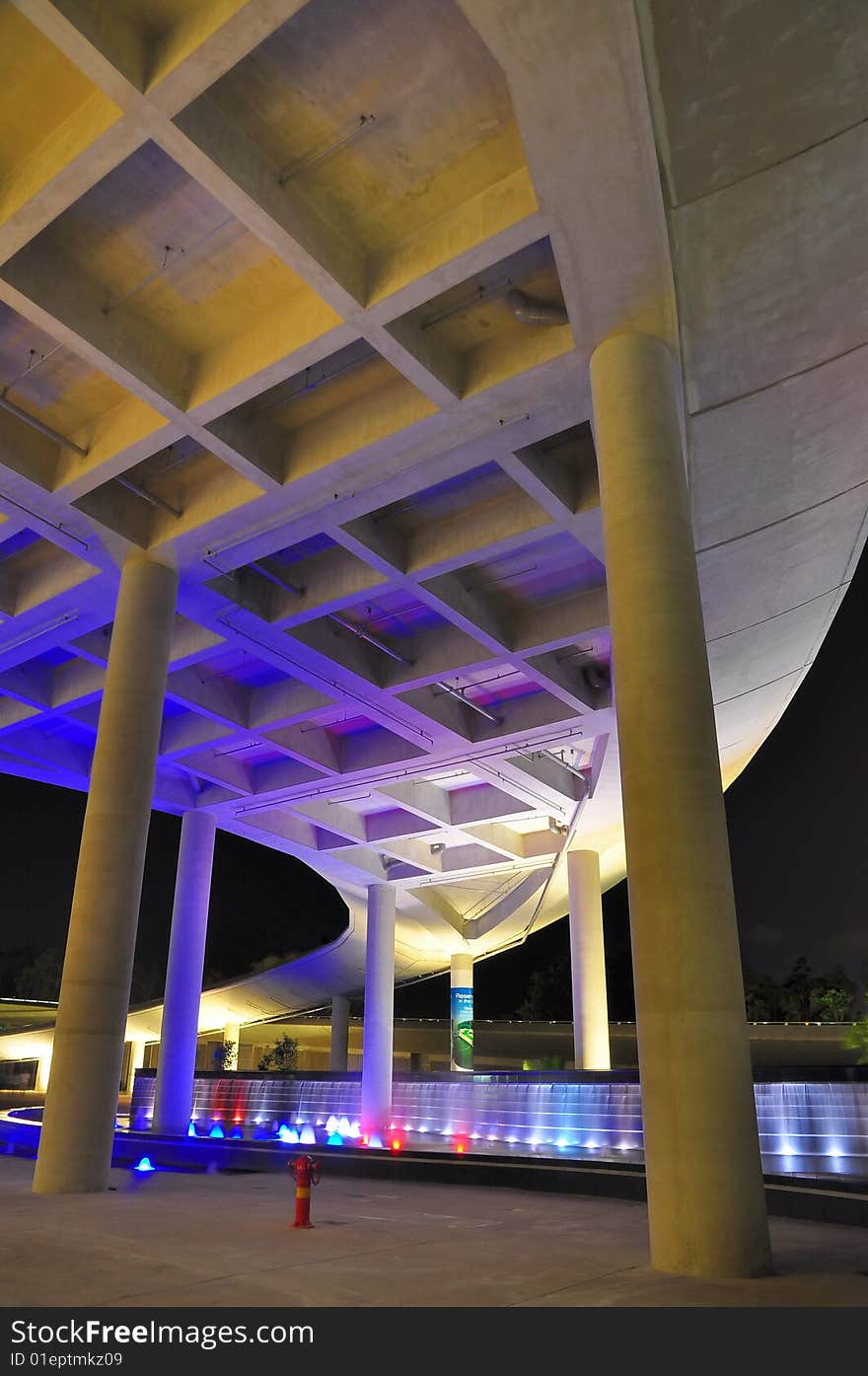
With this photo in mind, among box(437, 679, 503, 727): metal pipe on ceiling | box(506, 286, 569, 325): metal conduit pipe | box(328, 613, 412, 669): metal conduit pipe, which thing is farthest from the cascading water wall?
box(506, 286, 569, 325): metal conduit pipe

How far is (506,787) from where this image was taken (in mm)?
24406

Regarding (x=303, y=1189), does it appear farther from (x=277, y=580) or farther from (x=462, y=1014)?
(x=462, y=1014)

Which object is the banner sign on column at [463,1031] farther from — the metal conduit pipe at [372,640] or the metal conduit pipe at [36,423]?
the metal conduit pipe at [36,423]

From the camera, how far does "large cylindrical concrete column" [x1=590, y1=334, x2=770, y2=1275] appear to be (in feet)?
21.0

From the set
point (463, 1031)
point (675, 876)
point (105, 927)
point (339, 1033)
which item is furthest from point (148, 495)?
point (339, 1033)

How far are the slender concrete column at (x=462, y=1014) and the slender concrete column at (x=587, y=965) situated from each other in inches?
378

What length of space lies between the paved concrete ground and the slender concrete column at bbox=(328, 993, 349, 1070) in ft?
129

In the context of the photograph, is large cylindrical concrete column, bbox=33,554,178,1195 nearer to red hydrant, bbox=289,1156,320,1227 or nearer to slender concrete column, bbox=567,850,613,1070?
red hydrant, bbox=289,1156,320,1227

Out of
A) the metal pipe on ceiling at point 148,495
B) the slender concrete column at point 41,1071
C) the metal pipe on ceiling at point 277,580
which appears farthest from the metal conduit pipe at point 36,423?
the slender concrete column at point 41,1071

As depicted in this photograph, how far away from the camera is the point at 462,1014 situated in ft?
124

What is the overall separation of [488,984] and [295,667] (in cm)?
5120

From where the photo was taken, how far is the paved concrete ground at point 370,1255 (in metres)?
5.09

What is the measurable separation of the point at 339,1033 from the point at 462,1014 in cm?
1327
